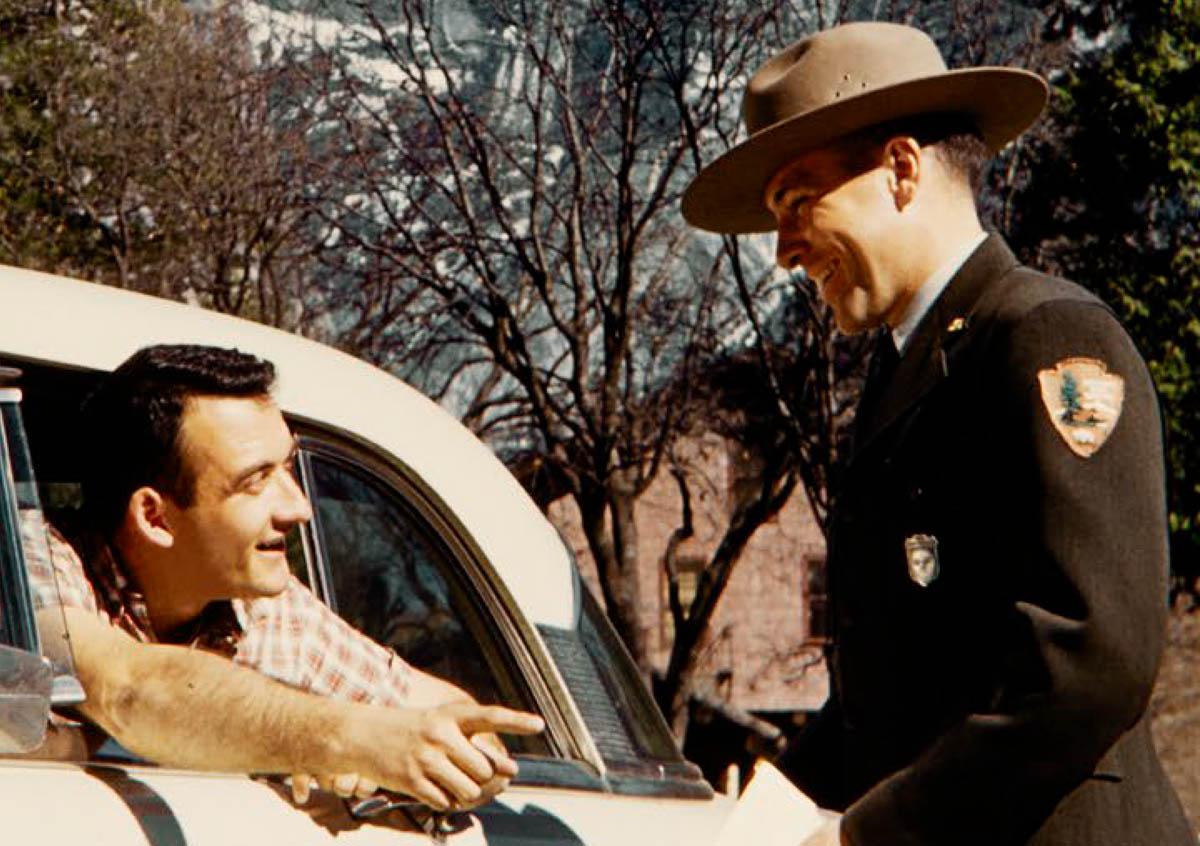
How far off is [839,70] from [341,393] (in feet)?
2.74

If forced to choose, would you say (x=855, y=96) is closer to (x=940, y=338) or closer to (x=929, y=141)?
(x=929, y=141)

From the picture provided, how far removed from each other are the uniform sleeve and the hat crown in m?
0.49

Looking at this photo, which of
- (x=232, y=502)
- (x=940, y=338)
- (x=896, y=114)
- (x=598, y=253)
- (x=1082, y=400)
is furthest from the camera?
(x=598, y=253)

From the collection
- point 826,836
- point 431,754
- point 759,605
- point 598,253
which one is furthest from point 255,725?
point 759,605

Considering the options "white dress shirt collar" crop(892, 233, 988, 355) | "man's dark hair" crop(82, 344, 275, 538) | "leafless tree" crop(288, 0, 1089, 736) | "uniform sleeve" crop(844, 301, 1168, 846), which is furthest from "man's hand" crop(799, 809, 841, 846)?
"leafless tree" crop(288, 0, 1089, 736)

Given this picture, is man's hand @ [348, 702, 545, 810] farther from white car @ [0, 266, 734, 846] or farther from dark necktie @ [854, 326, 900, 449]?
dark necktie @ [854, 326, 900, 449]

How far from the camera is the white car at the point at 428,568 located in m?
2.78

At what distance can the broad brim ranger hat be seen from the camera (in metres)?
2.69

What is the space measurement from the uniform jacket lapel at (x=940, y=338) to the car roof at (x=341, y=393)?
76 cm

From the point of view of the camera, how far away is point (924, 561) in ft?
8.23

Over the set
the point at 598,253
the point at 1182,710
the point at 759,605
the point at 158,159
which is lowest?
the point at 1182,710

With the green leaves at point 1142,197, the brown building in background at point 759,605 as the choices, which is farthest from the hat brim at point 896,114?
the brown building in background at point 759,605

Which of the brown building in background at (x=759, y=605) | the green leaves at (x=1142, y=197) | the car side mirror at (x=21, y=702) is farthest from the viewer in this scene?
the brown building in background at (x=759, y=605)

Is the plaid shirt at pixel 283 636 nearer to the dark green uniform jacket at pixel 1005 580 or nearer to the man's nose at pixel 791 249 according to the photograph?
the dark green uniform jacket at pixel 1005 580
